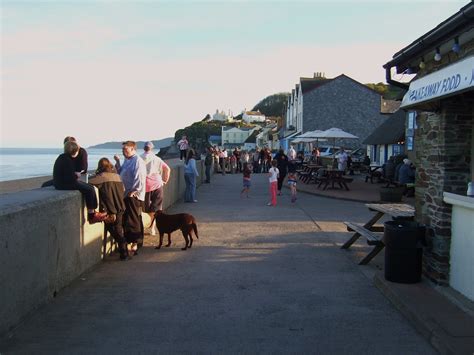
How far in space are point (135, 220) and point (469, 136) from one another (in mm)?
4892

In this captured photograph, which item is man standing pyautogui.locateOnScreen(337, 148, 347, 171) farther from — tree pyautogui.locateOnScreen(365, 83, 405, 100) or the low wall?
the low wall

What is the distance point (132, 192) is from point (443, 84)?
4688mm

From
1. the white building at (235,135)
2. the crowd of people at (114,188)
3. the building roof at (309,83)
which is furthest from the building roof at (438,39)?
the white building at (235,135)

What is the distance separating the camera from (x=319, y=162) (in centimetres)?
3064

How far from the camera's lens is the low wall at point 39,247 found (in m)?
4.68

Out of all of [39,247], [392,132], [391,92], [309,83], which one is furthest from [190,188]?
[391,92]

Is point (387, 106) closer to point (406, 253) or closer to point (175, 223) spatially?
point (175, 223)

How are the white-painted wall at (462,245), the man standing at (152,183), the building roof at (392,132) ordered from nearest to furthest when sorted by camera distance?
the white-painted wall at (462,245)
the man standing at (152,183)
the building roof at (392,132)

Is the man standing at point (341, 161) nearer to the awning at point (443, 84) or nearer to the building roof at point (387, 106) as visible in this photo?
the awning at point (443, 84)

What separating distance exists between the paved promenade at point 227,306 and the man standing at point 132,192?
18.4 inches

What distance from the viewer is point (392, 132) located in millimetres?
33031

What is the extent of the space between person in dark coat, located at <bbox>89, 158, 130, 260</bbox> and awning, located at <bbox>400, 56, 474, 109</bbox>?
13.7 feet

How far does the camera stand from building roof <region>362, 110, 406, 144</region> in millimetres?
31391

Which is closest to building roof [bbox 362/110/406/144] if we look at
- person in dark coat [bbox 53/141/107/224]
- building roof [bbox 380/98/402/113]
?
building roof [bbox 380/98/402/113]
